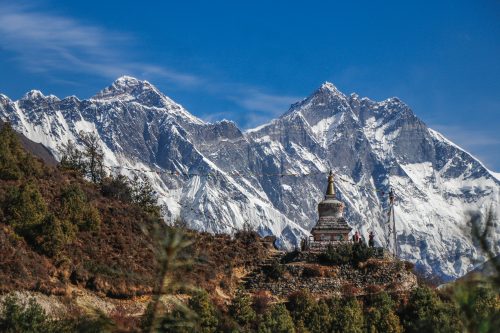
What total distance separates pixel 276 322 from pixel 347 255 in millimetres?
15483

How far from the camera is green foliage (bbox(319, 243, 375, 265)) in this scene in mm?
63594

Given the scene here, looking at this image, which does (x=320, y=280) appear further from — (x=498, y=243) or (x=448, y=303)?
(x=498, y=243)

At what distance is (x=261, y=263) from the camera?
212 ft

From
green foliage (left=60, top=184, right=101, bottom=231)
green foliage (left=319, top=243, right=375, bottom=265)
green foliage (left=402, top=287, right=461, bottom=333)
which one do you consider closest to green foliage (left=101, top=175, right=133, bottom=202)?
green foliage (left=60, top=184, right=101, bottom=231)

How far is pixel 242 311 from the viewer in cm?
5247

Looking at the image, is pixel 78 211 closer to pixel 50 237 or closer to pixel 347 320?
pixel 50 237

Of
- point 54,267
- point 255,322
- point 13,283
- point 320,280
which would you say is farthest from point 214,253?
point 13,283

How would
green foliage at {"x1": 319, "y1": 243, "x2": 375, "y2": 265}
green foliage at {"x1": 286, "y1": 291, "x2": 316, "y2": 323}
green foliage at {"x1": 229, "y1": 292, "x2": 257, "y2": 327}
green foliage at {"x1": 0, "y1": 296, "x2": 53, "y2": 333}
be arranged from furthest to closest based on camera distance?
green foliage at {"x1": 319, "y1": 243, "x2": 375, "y2": 265}
green foliage at {"x1": 286, "y1": 291, "x2": 316, "y2": 323}
green foliage at {"x1": 229, "y1": 292, "x2": 257, "y2": 327}
green foliage at {"x1": 0, "y1": 296, "x2": 53, "y2": 333}

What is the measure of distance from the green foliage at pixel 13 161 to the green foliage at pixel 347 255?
2281cm

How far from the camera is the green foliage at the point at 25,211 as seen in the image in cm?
5222

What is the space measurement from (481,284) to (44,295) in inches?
1432

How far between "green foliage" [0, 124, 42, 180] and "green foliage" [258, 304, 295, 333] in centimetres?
2118

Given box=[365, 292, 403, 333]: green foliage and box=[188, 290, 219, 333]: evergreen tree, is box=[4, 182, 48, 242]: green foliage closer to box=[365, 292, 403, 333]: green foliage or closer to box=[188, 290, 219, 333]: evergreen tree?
box=[188, 290, 219, 333]: evergreen tree

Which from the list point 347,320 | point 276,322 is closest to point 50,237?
point 276,322
